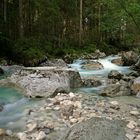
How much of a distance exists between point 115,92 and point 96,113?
269 centimetres

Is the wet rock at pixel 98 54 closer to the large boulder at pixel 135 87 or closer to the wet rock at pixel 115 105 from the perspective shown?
the large boulder at pixel 135 87

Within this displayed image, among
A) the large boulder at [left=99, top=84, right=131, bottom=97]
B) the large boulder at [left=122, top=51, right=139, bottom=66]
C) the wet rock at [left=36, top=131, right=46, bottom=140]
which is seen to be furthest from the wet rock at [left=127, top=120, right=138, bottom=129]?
the large boulder at [left=122, top=51, right=139, bottom=66]

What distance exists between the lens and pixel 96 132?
533cm

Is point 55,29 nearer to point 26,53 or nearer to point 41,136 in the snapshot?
point 26,53

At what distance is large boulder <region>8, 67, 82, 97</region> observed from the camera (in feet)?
32.3

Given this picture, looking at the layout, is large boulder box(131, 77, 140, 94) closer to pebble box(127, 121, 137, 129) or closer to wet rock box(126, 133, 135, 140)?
pebble box(127, 121, 137, 129)

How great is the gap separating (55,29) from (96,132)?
2139cm

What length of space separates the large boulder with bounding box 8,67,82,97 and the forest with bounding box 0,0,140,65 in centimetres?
418

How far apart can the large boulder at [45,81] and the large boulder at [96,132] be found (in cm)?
405

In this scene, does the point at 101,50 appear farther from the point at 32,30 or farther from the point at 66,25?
the point at 32,30

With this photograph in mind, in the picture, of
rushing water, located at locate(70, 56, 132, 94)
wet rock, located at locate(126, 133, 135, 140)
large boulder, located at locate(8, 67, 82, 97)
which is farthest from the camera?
rushing water, located at locate(70, 56, 132, 94)

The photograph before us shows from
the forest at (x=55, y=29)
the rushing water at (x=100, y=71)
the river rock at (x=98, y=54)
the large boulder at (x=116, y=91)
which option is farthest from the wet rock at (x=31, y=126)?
the river rock at (x=98, y=54)

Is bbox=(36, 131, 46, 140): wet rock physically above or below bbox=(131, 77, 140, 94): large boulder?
below

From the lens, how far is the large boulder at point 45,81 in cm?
985
